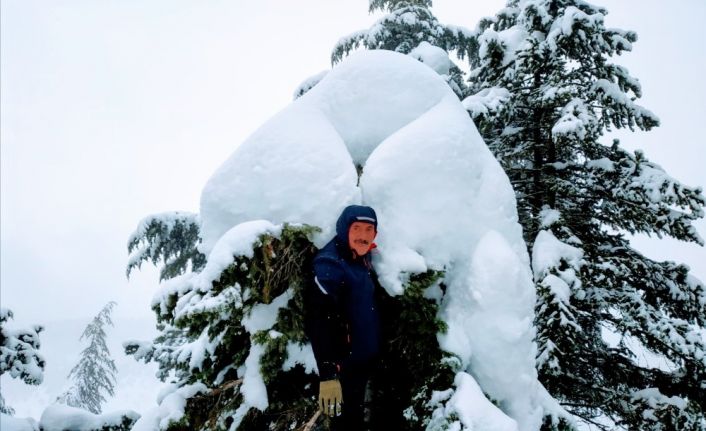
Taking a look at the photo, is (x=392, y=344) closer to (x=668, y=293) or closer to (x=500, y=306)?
(x=500, y=306)

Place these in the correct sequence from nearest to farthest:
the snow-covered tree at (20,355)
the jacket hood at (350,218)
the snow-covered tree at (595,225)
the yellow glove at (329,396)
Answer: the yellow glove at (329,396), the jacket hood at (350,218), the snow-covered tree at (20,355), the snow-covered tree at (595,225)

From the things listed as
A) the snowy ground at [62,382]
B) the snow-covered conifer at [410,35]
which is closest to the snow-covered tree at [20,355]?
the snow-covered conifer at [410,35]

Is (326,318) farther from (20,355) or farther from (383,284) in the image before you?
(20,355)

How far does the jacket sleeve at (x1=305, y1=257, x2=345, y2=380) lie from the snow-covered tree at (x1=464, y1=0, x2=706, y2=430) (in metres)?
3.54

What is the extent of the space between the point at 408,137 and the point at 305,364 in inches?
92.5

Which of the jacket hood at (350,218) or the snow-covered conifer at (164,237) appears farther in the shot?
the snow-covered conifer at (164,237)

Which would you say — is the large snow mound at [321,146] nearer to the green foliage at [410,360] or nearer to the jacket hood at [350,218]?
the jacket hood at [350,218]

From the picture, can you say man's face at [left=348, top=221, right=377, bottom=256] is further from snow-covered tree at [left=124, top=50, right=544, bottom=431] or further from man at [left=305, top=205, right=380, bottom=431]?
snow-covered tree at [left=124, top=50, right=544, bottom=431]

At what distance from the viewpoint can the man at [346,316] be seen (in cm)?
309

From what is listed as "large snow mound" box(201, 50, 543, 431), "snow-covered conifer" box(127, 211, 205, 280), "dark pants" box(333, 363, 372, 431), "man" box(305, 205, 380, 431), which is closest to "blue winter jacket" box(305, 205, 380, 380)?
"man" box(305, 205, 380, 431)

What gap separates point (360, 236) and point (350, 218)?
188 mm

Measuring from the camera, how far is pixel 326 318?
3129 mm

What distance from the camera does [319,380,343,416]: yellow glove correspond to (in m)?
3.02

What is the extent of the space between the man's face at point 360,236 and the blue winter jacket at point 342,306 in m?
0.04
